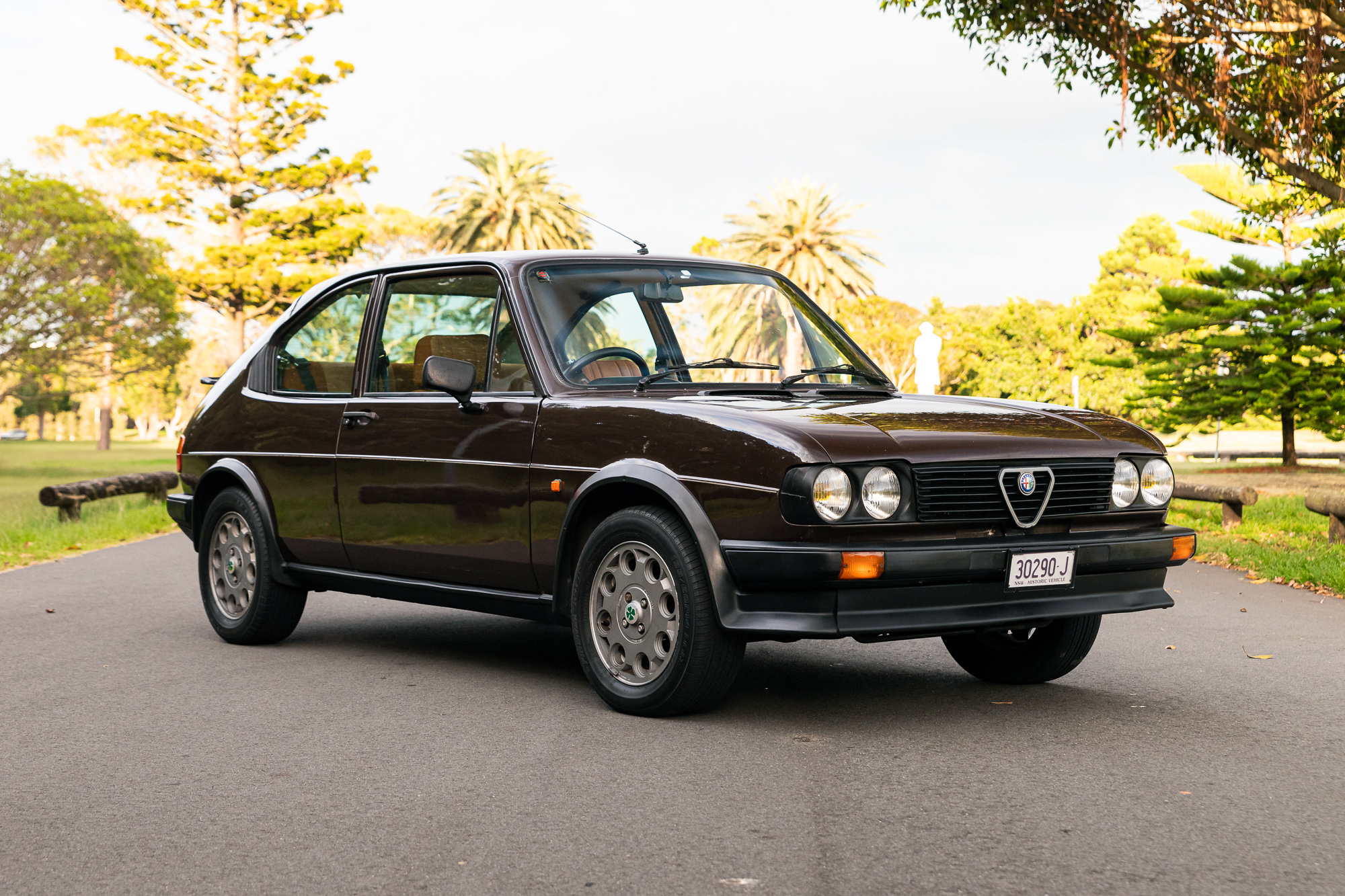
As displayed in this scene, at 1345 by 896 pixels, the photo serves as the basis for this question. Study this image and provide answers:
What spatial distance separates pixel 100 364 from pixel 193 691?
3148 cm

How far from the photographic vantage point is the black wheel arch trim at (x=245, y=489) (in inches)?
288

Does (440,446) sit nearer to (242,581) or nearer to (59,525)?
(242,581)

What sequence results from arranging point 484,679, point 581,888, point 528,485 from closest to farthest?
point 581,888 → point 528,485 → point 484,679

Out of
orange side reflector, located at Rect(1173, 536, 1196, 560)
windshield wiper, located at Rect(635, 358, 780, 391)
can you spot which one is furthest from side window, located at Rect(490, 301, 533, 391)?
orange side reflector, located at Rect(1173, 536, 1196, 560)

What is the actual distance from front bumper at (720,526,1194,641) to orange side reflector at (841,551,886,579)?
2cm

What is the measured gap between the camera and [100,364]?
116 feet

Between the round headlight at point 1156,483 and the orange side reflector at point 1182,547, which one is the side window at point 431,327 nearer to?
the round headlight at point 1156,483

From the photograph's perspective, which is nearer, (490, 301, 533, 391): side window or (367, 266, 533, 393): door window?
(490, 301, 533, 391): side window

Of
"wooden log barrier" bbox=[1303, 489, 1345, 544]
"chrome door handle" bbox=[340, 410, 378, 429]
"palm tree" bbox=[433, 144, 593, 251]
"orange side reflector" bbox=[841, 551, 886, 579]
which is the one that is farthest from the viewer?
"palm tree" bbox=[433, 144, 593, 251]

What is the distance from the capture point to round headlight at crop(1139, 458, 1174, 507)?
5.86 meters

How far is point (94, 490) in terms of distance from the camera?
16906mm

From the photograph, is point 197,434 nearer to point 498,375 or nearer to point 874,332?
point 498,375

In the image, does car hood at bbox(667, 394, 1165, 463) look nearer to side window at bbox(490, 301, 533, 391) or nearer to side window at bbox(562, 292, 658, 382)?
side window at bbox(562, 292, 658, 382)

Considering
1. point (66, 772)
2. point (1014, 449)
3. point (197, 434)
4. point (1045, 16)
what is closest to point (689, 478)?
A: point (1014, 449)
